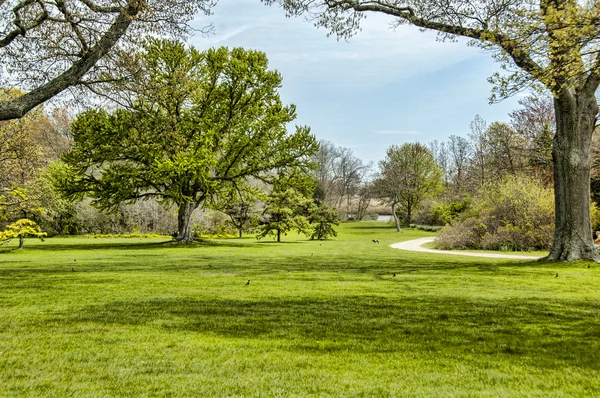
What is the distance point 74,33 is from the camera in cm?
1024

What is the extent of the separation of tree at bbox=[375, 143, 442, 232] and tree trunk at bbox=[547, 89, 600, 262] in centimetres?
3928

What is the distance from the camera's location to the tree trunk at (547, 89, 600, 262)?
12172mm

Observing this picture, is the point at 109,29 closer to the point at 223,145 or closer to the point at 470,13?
the point at 470,13

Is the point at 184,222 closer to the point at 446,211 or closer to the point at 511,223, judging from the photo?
the point at 511,223

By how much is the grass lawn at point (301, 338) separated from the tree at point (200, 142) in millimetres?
13880

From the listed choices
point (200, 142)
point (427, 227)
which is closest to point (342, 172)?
point (427, 227)

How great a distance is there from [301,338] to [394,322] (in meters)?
1.41

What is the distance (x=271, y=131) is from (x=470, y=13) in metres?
14.3

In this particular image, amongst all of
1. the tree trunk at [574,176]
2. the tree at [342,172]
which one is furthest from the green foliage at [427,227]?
the tree trunk at [574,176]

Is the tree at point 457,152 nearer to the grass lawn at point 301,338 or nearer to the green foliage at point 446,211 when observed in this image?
the green foliage at point 446,211

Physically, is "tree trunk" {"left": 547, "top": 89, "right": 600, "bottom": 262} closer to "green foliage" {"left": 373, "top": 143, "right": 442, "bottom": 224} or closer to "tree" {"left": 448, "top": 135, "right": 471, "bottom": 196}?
"green foliage" {"left": 373, "top": 143, "right": 442, "bottom": 224}

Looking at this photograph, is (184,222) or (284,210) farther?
(284,210)

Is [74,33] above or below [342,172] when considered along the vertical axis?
below

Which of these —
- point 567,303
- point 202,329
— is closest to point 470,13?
point 567,303
